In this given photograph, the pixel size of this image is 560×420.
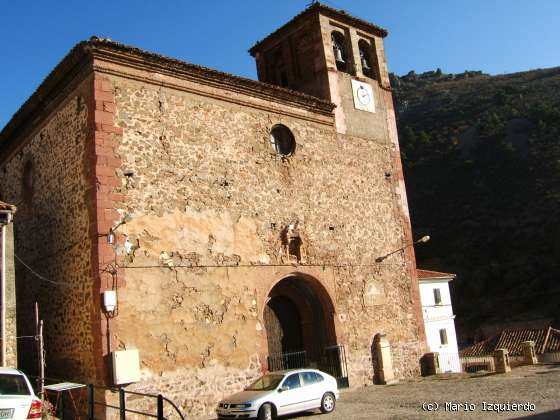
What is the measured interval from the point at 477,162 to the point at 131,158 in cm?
5640

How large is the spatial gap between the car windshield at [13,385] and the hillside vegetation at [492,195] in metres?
45.7

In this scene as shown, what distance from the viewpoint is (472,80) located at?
290 feet

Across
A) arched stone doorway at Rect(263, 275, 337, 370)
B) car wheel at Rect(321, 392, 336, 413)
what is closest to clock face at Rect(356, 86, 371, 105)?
arched stone doorway at Rect(263, 275, 337, 370)

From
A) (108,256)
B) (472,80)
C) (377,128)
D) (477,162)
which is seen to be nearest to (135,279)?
(108,256)

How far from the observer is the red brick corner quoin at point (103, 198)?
11602 mm

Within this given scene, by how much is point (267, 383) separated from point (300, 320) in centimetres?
460

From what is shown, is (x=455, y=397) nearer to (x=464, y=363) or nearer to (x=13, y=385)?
(x=13, y=385)

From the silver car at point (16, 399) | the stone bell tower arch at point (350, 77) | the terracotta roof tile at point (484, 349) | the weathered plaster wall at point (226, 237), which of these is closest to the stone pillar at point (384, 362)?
the weathered plaster wall at point (226, 237)

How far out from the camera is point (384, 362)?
1683cm

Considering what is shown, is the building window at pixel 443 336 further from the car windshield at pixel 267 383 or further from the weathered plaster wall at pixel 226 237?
the car windshield at pixel 267 383

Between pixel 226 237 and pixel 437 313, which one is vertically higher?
pixel 226 237

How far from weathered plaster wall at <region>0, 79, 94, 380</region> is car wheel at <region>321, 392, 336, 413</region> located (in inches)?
202

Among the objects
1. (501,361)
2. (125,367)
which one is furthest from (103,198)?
(501,361)

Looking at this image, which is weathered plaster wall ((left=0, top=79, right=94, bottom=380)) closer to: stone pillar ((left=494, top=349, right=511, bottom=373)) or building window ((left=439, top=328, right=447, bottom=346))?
stone pillar ((left=494, top=349, right=511, bottom=373))
